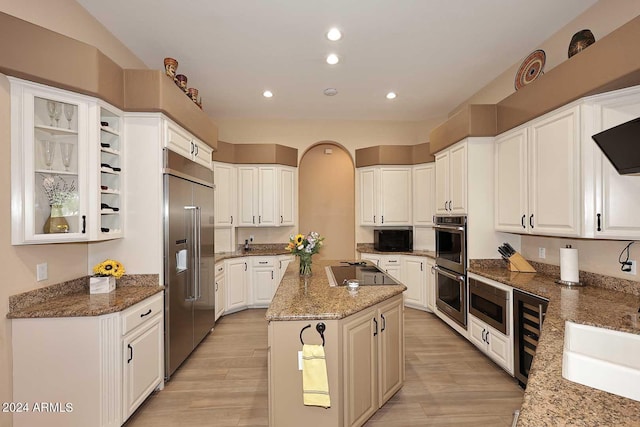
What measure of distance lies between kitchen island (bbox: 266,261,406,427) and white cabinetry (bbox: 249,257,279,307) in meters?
2.54

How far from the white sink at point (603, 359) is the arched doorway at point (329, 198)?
464 centimetres

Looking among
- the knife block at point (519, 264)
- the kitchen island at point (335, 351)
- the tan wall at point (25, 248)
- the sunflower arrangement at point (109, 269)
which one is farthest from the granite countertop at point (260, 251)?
the knife block at point (519, 264)

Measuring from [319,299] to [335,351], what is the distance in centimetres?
37

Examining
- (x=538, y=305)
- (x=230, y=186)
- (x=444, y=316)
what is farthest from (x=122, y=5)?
(x=444, y=316)

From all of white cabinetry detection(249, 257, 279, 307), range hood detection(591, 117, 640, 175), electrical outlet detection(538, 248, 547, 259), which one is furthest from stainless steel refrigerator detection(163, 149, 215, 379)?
electrical outlet detection(538, 248, 547, 259)

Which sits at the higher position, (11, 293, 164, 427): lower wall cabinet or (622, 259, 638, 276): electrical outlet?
(622, 259, 638, 276): electrical outlet

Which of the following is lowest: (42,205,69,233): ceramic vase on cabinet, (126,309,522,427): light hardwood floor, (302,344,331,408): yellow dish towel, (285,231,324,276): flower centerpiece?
(126,309,522,427): light hardwood floor

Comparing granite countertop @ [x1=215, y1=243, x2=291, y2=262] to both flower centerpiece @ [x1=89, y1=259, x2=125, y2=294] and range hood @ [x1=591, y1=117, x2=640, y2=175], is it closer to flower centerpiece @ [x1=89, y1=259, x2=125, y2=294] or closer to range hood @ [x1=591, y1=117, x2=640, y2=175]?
flower centerpiece @ [x1=89, y1=259, x2=125, y2=294]

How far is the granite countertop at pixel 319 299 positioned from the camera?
184 centimetres

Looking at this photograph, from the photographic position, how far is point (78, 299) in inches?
86.5

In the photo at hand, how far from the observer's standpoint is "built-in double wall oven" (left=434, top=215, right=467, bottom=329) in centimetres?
350

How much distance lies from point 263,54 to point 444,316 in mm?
3942

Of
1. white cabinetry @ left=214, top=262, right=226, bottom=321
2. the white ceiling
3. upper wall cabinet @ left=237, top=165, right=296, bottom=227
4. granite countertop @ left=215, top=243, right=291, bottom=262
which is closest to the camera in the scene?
the white ceiling

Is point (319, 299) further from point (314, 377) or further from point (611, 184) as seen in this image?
point (611, 184)
